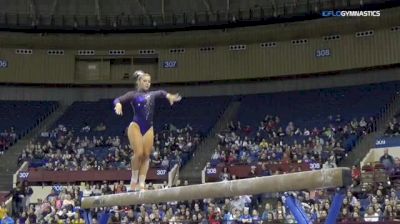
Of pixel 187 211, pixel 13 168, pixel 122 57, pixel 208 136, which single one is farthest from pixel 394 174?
pixel 122 57

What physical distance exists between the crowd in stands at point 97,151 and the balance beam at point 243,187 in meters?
13.3

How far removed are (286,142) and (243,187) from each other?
15817mm

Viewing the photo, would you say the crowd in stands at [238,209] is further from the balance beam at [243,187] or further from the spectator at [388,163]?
the balance beam at [243,187]

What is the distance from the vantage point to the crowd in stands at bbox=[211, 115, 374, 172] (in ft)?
67.4

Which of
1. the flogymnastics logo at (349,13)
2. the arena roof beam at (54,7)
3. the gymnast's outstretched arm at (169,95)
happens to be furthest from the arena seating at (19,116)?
the gymnast's outstretched arm at (169,95)

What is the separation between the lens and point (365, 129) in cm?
2180

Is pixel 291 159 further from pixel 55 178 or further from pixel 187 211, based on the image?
pixel 55 178

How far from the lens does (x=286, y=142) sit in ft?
74.1

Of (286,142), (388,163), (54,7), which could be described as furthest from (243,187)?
(54,7)

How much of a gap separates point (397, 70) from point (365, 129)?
571cm

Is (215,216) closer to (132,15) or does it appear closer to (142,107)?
(142,107)

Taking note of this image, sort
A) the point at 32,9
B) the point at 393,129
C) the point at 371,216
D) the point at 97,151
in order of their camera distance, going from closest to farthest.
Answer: the point at 371,216
the point at 393,129
the point at 97,151
the point at 32,9

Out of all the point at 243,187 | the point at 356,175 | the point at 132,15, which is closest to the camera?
the point at 243,187

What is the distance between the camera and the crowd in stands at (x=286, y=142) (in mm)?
20531
